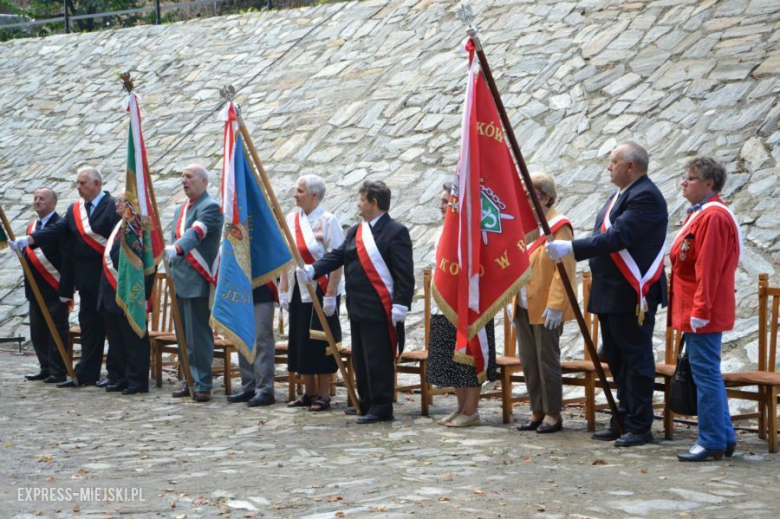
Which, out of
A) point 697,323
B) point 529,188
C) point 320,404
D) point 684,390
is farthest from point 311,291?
point 697,323

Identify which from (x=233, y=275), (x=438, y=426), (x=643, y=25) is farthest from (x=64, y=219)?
(x=643, y=25)

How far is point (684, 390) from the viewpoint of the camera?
579 centimetres

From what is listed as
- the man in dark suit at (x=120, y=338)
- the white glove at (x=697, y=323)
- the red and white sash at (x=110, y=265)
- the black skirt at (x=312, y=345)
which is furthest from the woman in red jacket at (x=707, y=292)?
the red and white sash at (x=110, y=265)

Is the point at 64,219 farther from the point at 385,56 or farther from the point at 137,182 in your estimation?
the point at 385,56

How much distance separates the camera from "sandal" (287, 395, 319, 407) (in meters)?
7.79

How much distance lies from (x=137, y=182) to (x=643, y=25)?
6232 mm

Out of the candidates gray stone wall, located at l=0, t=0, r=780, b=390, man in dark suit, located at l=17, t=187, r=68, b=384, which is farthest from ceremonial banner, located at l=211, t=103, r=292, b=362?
man in dark suit, located at l=17, t=187, r=68, b=384

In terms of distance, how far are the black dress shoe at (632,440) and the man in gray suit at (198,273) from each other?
3.46m

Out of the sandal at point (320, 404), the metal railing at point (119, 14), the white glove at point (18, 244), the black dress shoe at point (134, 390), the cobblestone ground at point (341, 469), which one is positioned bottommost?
the cobblestone ground at point (341, 469)

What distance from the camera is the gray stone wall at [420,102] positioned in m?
9.81

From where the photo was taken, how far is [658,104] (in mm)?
10508

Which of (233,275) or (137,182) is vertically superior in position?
(137,182)

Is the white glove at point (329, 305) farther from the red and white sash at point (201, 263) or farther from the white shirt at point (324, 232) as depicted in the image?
the red and white sash at point (201, 263)

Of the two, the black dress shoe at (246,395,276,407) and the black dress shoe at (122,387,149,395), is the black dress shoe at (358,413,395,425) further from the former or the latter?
the black dress shoe at (122,387,149,395)
